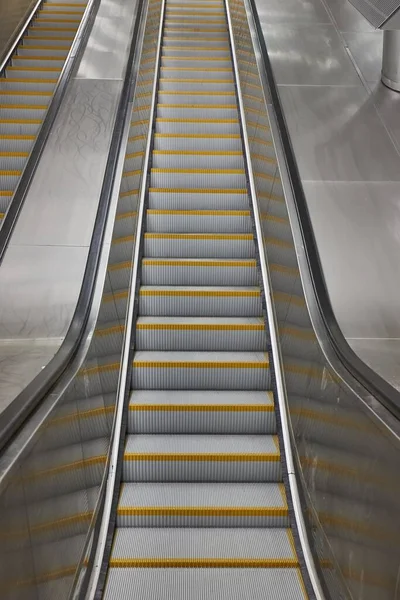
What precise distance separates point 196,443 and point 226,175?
2.82 meters

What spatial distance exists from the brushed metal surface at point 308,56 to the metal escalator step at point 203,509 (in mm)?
4051

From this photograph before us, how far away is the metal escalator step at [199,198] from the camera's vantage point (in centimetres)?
617

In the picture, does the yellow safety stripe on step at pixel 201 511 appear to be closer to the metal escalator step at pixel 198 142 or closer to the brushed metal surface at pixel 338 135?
the brushed metal surface at pixel 338 135

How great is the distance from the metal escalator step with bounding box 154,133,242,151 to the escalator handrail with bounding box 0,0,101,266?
102 cm

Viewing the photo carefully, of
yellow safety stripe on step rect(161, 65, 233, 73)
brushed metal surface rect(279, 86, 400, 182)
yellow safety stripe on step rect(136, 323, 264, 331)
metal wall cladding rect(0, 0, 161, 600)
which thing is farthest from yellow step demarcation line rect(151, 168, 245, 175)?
yellow safety stripe on step rect(161, 65, 233, 73)

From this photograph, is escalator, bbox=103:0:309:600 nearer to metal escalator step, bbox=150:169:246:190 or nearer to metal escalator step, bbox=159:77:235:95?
metal escalator step, bbox=150:169:246:190

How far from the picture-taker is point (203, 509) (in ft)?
12.9

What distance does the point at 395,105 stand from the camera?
5977 millimetres

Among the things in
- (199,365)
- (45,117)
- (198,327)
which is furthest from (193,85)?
(199,365)

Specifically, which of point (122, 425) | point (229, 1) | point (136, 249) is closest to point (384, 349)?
point (122, 425)

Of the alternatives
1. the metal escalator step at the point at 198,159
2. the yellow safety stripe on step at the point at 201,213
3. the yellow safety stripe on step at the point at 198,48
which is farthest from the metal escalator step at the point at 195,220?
the yellow safety stripe on step at the point at 198,48

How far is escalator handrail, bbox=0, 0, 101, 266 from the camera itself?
4.77m

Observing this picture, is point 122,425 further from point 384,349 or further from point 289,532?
point 384,349

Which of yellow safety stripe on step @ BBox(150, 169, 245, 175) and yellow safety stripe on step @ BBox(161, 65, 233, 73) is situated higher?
yellow safety stripe on step @ BBox(161, 65, 233, 73)
